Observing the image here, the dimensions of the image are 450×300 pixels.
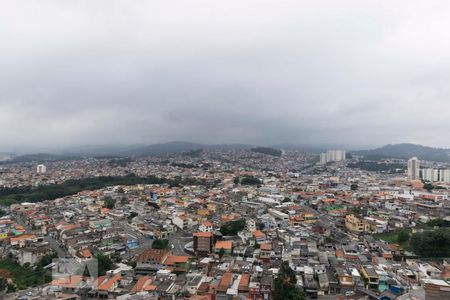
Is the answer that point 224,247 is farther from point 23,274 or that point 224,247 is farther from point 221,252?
point 23,274

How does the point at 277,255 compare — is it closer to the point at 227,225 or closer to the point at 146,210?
the point at 227,225

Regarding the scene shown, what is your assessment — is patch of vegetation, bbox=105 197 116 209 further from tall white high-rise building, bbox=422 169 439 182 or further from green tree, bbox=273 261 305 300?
tall white high-rise building, bbox=422 169 439 182

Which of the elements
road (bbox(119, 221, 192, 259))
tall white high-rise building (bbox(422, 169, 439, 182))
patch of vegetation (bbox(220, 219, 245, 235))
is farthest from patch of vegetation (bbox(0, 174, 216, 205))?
tall white high-rise building (bbox(422, 169, 439, 182))

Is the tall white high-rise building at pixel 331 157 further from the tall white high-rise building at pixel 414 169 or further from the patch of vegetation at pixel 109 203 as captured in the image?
the patch of vegetation at pixel 109 203

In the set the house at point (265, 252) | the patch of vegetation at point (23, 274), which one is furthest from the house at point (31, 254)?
the house at point (265, 252)

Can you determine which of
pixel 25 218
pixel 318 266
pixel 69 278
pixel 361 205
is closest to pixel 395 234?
pixel 361 205

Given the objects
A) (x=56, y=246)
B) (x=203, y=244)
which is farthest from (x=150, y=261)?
(x=56, y=246)
